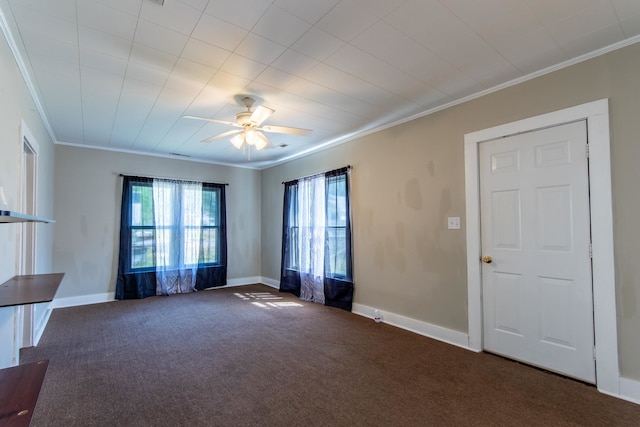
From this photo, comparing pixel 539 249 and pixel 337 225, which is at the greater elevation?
pixel 337 225

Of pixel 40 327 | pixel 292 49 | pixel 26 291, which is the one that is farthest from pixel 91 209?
pixel 292 49

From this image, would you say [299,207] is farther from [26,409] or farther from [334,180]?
[26,409]

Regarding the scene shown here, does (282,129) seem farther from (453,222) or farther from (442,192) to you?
(453,222)

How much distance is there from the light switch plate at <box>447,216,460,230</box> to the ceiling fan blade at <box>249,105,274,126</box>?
218cm

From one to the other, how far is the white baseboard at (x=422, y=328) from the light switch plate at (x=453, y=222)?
1.11 meters

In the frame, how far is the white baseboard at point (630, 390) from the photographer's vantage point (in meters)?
2.28

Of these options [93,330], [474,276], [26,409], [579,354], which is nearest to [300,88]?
[474,276]

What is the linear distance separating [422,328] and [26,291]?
11.8ft

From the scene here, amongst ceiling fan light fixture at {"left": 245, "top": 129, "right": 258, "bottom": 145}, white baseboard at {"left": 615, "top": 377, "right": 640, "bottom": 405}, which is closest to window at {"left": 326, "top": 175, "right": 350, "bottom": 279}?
ceiling fan light fixture at {"left": 245, "top": 129, "right": 258, "bottom": 145}

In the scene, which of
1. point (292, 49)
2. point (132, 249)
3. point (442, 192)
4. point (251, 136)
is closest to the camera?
point (292, 49)

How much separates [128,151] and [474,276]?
571 centimetres

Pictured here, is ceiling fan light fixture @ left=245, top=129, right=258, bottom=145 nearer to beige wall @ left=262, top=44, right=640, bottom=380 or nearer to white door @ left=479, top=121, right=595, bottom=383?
beige wall @ left=262, top=44, right=640, bottom=380

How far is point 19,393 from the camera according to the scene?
1.07m

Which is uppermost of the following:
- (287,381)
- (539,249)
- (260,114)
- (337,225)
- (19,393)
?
(260,114)
